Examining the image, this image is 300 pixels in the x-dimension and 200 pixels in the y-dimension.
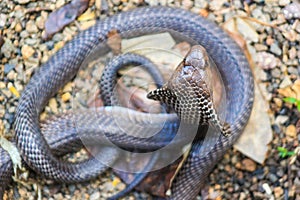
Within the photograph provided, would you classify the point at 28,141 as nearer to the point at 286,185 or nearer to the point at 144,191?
the point at 144,191

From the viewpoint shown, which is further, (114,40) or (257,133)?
(114,40)

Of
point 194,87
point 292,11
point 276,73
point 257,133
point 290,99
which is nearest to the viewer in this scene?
point 194,87

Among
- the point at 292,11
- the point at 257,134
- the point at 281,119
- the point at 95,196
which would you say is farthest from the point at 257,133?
the point at 95,196

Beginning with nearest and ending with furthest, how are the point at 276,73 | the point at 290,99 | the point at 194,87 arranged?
the point at 194,87 < the point at 290,99 < the point at 276,73

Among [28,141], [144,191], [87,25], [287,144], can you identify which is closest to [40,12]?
[87,25]

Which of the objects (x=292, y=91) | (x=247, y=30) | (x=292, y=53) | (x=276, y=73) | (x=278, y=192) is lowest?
(x=278, y=192)

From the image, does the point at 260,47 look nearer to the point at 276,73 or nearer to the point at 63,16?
the point at 276,73

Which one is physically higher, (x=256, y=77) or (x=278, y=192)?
(x=256, y=77)
